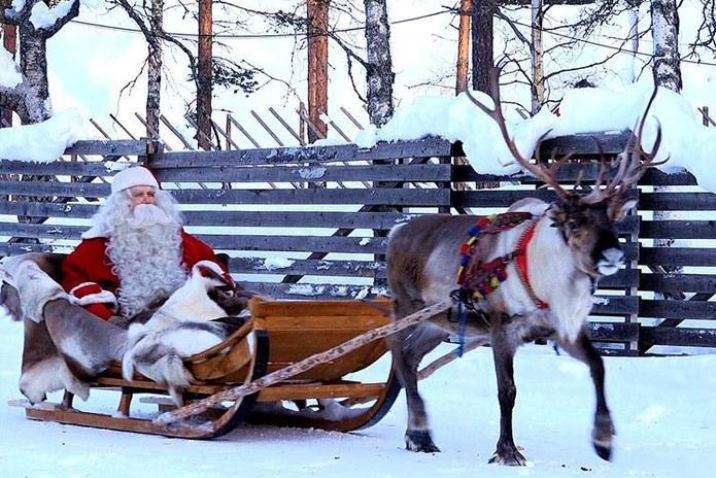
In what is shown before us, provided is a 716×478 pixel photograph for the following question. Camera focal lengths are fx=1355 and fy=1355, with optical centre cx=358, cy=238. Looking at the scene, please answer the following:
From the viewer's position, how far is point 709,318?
10.0 metres

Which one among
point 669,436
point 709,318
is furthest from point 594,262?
point 709,318

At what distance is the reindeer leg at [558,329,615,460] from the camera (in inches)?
229

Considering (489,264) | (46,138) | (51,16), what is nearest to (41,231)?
(46,138)

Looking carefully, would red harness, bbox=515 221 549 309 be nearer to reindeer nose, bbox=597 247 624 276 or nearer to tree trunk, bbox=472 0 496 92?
reindeer nose, bbox=597 247 624 276

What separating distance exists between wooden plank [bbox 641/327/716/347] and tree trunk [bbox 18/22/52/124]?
35.4 feet

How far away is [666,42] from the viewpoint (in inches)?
498

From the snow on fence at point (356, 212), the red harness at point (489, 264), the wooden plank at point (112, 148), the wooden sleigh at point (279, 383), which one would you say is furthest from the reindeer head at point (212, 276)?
the wooden plank at point (112, 148)

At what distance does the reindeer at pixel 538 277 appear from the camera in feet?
18.7

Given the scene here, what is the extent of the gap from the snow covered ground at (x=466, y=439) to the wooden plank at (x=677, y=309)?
0.55 meters

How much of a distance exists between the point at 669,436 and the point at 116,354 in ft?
9.62

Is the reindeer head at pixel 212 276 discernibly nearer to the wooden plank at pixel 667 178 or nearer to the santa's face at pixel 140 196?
the santa's face at pixel 140 196

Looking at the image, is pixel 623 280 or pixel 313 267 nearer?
pixel 623 280

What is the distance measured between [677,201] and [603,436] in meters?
4.58

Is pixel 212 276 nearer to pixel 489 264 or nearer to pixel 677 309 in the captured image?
pixel 489 264
